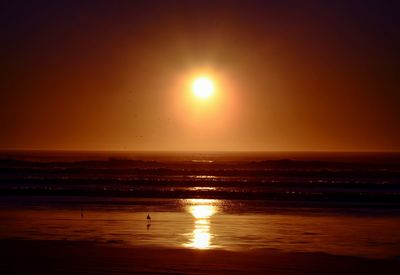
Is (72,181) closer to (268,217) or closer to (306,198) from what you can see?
(306,198)

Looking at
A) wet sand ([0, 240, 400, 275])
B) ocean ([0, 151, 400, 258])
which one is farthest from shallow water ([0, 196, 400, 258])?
wet sand ([0, 240, 400, 275])

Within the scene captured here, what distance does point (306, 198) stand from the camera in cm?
3516

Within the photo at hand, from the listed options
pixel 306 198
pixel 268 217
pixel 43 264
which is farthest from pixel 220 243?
pixel 306 198

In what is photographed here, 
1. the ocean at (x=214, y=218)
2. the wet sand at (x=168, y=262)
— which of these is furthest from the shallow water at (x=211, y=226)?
the wet sand at (x=168, y=262)

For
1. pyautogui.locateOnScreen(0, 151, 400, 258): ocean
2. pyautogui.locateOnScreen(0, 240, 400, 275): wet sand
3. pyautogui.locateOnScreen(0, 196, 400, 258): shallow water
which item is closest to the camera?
pyautogui.locateOnScreen(0, 240, 400, 275): wet sand

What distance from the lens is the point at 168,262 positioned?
15938 mm

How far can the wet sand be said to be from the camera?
1513cm

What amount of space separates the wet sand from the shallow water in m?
0.96

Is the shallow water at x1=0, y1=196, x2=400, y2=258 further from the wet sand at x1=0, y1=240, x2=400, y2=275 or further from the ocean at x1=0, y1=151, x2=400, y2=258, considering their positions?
the wet sand at x1=0, y1=240, x2=400, y2=275

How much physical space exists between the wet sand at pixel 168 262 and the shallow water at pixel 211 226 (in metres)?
0.96

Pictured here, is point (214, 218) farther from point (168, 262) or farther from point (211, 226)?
point (168, 262)

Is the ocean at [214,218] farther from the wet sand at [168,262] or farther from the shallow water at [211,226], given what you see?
the wet sand at [168,262]

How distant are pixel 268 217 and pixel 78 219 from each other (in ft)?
24.0

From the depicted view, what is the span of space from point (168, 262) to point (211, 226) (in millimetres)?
6742
